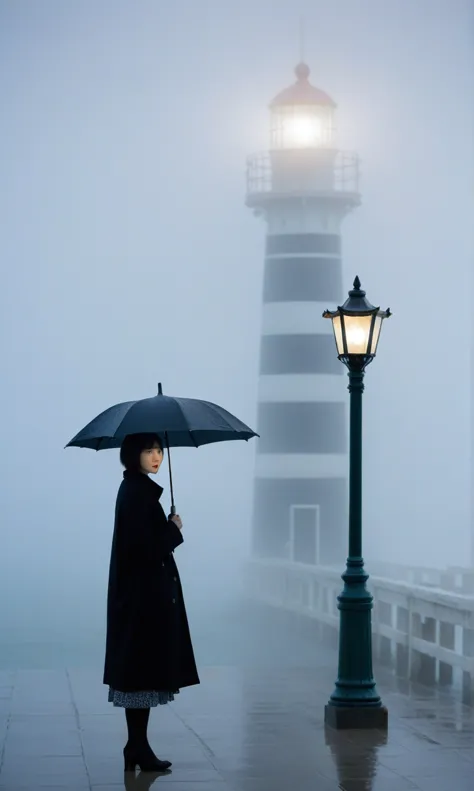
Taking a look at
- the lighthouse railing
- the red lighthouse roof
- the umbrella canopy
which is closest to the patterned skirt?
the umbrella canopy

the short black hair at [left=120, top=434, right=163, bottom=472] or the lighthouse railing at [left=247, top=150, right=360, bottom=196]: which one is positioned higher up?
the lighthouse railing at [left=247, top=150, right=360, bottom=196]

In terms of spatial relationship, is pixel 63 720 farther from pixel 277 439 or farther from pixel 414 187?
pixel 414 187

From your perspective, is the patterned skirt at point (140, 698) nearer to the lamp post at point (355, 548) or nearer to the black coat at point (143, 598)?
the black coat at point (143, 598)

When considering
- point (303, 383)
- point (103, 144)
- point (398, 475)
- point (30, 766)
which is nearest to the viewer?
point (30, 766)

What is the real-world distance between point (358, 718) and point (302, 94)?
57.2 ft

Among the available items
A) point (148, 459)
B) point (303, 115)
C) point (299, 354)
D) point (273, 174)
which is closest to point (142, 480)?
point (148, 459)

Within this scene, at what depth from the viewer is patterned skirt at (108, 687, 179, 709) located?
7871 mm

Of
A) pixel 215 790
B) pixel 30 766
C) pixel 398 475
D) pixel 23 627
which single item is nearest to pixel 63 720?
pixel 30 766

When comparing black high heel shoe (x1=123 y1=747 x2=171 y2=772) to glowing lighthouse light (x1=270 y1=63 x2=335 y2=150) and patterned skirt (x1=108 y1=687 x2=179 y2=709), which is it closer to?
patterned skirt (x1=108 y1=687 x2=179 y2=709)

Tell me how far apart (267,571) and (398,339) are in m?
11.8

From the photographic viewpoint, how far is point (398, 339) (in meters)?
34.7

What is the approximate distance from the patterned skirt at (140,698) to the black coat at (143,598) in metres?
0.04

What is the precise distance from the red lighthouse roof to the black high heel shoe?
1873 cm

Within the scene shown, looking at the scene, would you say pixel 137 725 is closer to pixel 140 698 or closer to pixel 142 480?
pixel 140 698
